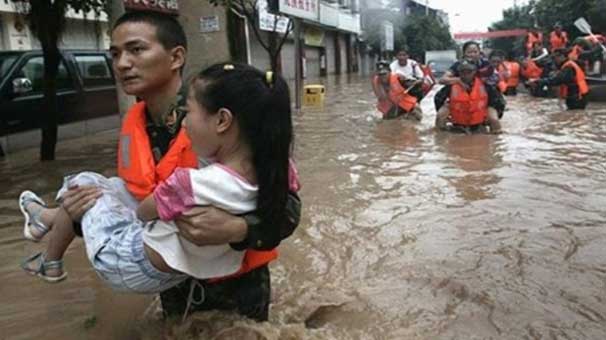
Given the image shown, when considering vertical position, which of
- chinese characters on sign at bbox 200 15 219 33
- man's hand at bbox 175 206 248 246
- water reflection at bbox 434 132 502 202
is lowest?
water reflection at bbox 434 132 502 202

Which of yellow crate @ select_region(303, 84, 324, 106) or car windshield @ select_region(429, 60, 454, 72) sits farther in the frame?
car windshield @ select_region(429, 60, 454, 72)

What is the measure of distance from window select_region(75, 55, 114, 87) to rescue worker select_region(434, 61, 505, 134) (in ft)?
16.9

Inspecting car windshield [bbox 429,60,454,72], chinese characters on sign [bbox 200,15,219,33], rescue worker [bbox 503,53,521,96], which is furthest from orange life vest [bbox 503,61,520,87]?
chinese characters on sign [bbox 200,15,219,33]

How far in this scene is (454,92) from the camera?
9031 mm

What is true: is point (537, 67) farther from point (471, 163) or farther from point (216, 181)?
point (216, 181)

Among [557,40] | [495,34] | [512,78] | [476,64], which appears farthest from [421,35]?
[476,64]

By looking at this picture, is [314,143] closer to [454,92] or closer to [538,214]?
[454,92]

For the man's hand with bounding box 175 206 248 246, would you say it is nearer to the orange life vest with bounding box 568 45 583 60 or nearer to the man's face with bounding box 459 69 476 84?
the man's face with bounding box 459 69 476 84

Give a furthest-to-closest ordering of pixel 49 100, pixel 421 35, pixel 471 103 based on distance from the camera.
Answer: pixel 421 35 < pixel 471 103 < pixel 49 100

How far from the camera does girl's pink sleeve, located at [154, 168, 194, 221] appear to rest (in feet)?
6.08

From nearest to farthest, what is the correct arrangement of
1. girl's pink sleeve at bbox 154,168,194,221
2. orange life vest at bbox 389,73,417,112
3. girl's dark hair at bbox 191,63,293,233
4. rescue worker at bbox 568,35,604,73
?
girl's pink sleeve at bbox 154,168,194,221
girl's dark hair at bbox 191,63,293,233
orange life vest at bbox 389,73,417,112
rescue worker at bbox 568,35,604,73

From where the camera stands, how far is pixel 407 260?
366cm

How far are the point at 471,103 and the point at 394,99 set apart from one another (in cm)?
225

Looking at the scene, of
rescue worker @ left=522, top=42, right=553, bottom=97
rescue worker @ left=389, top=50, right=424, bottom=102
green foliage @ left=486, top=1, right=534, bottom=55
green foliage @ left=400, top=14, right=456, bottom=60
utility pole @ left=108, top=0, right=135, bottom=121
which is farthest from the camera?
green foliage @ left=486, top=1, right=534, bottom=55
